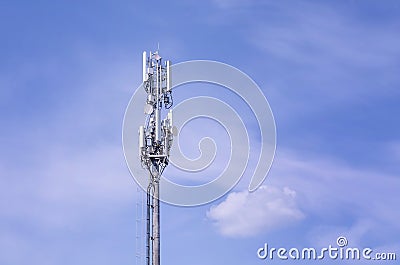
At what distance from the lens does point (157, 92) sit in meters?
65.6

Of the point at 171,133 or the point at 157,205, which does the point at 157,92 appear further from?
the point at 157,205

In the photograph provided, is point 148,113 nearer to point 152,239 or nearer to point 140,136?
point 140,136

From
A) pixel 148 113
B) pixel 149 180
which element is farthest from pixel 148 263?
pixel 148 113

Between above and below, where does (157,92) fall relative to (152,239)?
above

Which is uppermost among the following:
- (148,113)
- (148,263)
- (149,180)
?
(148,113)

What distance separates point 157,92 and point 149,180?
6340 mm

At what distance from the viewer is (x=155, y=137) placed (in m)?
64.8

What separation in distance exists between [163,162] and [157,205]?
10.2 feet

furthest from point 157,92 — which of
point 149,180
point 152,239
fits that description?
point 152,239

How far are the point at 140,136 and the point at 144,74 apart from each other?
15.2ft

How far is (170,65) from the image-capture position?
65.8 meters

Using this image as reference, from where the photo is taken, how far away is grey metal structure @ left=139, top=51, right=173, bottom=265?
207 ft

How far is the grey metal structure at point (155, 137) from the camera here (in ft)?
207

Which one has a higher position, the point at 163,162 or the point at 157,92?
the point at 157,92
